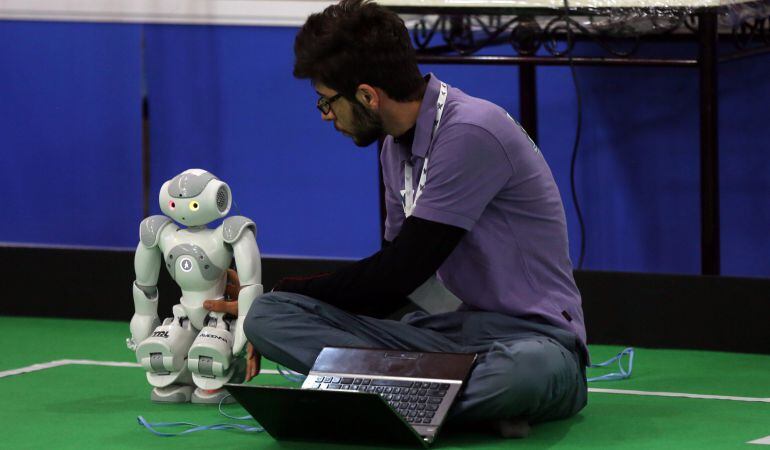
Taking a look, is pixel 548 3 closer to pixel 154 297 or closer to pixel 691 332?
pixel 691 332

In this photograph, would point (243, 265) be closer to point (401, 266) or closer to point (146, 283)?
point (146, 283)

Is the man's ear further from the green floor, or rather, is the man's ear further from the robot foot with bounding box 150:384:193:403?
the robot foot with bounding box 150:384:193:403

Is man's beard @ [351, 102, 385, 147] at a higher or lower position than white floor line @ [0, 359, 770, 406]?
higher

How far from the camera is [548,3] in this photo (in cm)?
383

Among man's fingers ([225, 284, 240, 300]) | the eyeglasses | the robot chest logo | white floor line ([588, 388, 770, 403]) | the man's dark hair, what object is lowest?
white floor line ([588, 388, 770, 403])

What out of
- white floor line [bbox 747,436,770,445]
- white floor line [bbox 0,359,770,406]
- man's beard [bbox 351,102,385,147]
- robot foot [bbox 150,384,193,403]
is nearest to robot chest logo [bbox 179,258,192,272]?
robot foot [bbox 150,384,193,403]

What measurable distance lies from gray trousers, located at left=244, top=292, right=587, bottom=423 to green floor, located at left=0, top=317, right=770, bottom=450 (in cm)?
8

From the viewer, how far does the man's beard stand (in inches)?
109

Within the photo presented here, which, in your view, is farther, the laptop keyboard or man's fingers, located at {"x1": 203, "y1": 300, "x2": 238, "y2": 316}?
man's fingers, located at {"x1": 203, "y1": 300, "x2": 238, "y2": 316}

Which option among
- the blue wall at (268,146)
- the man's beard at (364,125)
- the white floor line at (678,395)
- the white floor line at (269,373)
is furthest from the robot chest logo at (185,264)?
the blue wall at (268,146)

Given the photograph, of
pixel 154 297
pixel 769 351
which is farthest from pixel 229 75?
pixel 769 351

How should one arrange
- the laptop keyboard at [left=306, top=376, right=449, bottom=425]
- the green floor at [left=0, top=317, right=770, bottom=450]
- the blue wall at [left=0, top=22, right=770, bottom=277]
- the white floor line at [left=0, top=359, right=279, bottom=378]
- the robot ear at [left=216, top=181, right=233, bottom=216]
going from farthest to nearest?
the blue wall at [left=0, top=22, right=770, bottom=277] < the white floor line at [left=0, top=359, right=279, bottom=378] < the robot ear at [left=216, top=181, right=233, bottom=216] < the green floor at [left=0, top=317, right=770, bottom=450] < the laptop keyboard at [left=306, top=376, right=449, bottom=425]

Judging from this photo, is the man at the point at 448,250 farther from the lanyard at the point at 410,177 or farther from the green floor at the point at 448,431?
the green floor at the point at 448,431

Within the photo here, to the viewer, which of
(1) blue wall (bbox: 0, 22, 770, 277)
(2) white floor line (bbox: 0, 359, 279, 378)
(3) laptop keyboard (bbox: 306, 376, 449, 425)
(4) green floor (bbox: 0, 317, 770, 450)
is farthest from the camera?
(1) blue wall (bbox: 0, 22, 770, 277)
